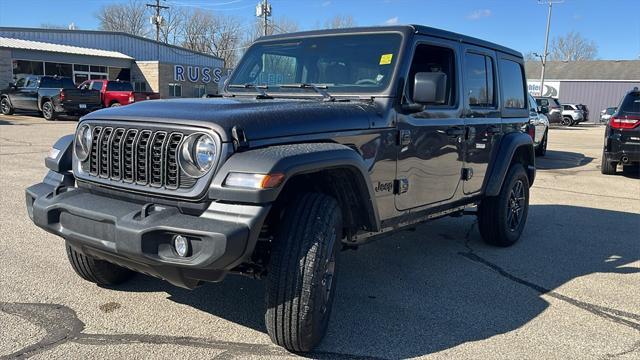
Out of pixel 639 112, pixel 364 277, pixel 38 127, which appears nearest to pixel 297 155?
pixel 364 277

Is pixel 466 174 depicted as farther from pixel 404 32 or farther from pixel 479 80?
pixel 404 32

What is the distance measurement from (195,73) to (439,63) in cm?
3654

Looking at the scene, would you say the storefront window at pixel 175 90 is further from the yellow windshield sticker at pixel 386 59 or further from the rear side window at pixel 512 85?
A: the yellow windshield sticker at pixel 386 59

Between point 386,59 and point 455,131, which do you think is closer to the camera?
point 386,59

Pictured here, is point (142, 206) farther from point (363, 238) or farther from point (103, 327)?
point (363, 238)

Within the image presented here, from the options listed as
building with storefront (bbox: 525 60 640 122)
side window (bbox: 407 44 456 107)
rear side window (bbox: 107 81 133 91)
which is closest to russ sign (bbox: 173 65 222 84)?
rear side window (bbox: 107 81 133 91)

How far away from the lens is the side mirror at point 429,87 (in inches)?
146

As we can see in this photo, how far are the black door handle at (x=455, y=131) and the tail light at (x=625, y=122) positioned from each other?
24.8 ft

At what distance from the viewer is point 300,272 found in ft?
9.70

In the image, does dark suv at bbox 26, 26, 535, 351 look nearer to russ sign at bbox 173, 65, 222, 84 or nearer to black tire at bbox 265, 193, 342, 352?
black tire at bbox 265, 193, 342, 352

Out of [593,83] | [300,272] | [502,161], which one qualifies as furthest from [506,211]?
[593,83]

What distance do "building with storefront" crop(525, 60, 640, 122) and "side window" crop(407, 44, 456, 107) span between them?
49.0 meters

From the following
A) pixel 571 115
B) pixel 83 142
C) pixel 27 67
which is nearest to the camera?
pixel 83 142

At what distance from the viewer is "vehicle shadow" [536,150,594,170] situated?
43.4 feet
